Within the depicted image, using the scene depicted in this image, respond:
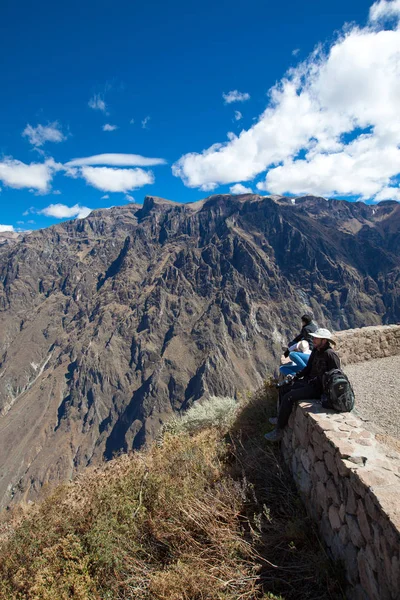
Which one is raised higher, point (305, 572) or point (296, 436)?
point (296, 436)

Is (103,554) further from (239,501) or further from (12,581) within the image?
(239,501)

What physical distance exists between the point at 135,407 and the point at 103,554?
663ft

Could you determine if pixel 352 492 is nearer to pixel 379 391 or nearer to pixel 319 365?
pixel 319 365

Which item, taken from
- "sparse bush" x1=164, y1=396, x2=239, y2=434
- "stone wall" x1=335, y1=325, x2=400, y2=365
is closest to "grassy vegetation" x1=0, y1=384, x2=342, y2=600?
"sparse bush" x1=164, y1=396, x2=239, y2=434

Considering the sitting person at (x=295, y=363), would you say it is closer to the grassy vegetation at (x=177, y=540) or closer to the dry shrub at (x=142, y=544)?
the grassy vegetation at (x=177, y=540)

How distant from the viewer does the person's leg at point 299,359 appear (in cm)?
663

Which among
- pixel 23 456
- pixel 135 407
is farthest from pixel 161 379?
pixel 23 456

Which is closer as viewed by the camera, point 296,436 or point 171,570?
point 171,570

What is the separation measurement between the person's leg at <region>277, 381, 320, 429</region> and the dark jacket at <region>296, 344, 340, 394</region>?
4.1 inches

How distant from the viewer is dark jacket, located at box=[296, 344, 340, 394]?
5.08m

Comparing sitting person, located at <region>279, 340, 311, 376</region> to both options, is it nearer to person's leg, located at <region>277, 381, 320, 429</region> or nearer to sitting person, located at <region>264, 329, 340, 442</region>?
sitting person, located at <region>264, 329, 340, 442</region>

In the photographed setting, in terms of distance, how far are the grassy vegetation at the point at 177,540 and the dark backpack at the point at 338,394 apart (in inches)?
52.5

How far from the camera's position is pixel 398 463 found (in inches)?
135

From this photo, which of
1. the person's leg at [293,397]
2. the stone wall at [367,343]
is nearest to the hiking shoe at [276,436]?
the person's leg at [293,397]
